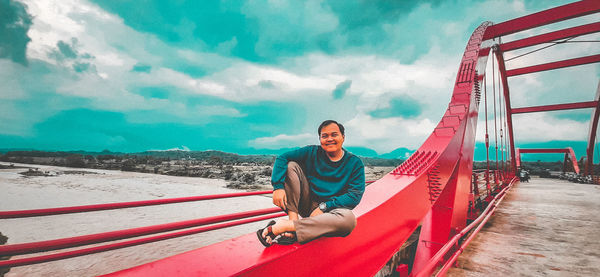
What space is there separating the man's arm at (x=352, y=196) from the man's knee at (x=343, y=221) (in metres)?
0.10

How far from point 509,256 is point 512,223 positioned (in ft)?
5.72

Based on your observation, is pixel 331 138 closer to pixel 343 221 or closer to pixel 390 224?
pixel 343 221

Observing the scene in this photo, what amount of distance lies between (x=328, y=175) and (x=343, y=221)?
0.33 meters

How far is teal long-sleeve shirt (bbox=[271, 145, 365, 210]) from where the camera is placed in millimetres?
1444

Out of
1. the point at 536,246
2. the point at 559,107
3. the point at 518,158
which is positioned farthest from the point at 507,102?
the point at 536,246

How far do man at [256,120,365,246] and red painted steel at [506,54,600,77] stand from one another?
11497 mm

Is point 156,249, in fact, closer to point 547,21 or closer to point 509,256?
point 509,256

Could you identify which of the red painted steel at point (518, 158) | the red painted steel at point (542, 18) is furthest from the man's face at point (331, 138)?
the red painted steel at point (518, 158)

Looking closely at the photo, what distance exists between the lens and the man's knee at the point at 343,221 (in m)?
1.28

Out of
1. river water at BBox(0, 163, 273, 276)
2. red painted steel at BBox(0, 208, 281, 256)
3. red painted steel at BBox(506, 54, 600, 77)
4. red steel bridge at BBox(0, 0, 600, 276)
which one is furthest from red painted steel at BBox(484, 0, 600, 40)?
river water at BBox(0, 163, 273, 276)

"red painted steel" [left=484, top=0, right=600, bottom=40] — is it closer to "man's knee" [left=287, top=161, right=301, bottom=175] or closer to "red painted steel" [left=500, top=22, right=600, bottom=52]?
"red painted steel" [left=500, top=22, right=600, bottom=52]

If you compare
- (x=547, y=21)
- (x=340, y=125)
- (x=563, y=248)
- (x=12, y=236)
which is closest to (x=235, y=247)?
(x=340, y=125)

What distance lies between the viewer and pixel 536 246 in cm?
298

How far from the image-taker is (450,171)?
2762 millimetres
